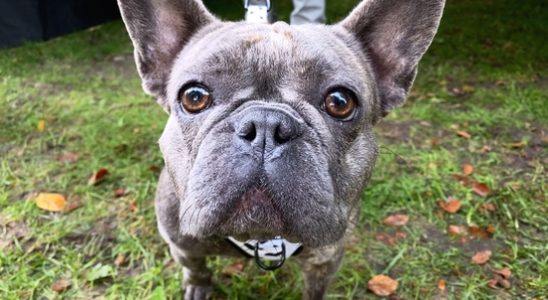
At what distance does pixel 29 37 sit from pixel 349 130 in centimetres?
666

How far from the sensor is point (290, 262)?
340cm

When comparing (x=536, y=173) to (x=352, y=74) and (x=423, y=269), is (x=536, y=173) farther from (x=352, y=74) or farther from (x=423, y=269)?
(x=352, y=74)

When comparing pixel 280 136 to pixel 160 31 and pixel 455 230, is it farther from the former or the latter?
pixel 455 230

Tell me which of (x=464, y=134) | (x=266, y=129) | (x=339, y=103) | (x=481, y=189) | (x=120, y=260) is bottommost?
(x=464, y=134)

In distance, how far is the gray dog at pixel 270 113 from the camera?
5.73ft

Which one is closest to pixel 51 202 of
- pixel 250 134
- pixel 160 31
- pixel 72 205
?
pixel 72 205

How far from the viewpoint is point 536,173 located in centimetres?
433

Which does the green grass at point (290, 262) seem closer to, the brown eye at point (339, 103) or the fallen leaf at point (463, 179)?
the fallen leaf at point (463, 179)

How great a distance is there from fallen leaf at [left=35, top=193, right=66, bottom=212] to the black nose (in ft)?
8.62

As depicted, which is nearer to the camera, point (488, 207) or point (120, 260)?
point (120, 260)

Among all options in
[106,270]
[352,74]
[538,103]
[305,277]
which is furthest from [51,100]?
[538,103]

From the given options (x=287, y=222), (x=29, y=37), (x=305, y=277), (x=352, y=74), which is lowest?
(x=29, y=37)

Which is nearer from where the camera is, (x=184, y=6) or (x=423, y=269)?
(x=184, y=6)

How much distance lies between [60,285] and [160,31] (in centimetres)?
177
